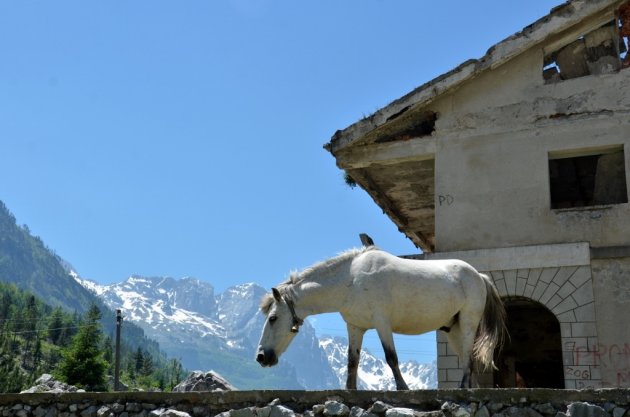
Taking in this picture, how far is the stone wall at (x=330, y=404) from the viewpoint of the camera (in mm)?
9195

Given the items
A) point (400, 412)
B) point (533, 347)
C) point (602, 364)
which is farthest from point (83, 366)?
point (400, 412)

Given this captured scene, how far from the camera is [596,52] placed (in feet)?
56.3

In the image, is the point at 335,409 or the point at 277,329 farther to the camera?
the point at 277,329

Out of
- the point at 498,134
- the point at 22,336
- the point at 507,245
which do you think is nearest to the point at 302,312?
the point at 507,245

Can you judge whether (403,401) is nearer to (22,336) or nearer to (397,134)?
(397,134)

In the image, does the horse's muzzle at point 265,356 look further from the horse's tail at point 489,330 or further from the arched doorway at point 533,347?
the arched doorway at point 533,347

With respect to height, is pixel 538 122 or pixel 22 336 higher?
pixel 22 336

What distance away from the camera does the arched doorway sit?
2161 centimetres

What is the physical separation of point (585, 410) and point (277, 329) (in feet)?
15.0

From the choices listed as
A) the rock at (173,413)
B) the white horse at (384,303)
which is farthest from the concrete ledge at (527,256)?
the rock at (173,413)

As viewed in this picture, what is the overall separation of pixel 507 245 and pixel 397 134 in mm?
3496

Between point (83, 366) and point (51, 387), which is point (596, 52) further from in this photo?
point (83, 366)

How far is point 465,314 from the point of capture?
12438mm

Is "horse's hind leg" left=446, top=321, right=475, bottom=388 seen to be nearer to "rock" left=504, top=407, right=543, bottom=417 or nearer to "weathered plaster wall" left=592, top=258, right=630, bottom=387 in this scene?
"rock" left=504, top=407, right=543, bottom=417
